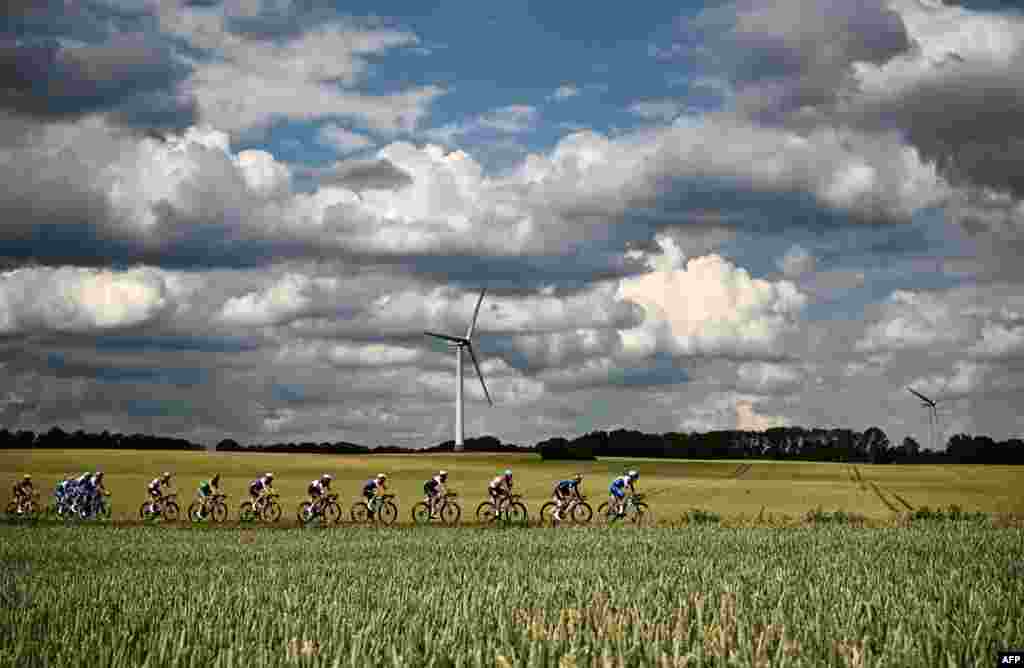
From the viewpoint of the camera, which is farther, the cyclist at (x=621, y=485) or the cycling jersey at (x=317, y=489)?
the cycling jersey at (x=317, y=489)

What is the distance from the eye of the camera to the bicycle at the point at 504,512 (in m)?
43.8

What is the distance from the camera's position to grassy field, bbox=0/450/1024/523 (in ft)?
193

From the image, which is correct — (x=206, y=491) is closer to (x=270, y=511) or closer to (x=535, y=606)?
(x=270, y=511)

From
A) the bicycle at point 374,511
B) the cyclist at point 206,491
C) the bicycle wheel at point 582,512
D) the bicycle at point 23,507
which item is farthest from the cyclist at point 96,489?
the bicycle wheel at point 582,512

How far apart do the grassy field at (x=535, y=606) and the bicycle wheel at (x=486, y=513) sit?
22.1 m

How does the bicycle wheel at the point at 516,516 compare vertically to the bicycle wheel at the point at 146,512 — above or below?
above

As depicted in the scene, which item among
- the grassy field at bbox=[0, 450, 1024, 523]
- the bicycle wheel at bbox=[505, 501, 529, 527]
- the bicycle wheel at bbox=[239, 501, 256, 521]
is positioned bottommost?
the grassy field at bbox=[0, 450, 1024, 523]

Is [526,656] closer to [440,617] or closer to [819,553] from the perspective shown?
[440,617]

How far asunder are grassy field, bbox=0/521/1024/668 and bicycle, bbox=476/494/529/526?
2023cm

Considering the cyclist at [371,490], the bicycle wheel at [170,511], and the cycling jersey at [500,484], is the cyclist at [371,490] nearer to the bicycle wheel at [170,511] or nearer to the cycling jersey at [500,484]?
the cycling jersey at [500,484]

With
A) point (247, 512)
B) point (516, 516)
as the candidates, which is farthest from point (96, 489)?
point (516, 516)

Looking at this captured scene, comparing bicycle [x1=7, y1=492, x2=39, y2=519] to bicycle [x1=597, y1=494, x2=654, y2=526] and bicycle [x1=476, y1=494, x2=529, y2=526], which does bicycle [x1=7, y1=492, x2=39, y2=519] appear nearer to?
bicycle [x1=476, y1=494, x2=529, y2=526]

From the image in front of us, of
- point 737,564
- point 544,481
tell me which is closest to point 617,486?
point 737,564

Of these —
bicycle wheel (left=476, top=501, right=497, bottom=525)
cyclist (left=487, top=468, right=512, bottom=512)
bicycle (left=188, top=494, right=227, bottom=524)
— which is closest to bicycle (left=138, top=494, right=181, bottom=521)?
bicycle (left=188, top=494, right=227, bottom=524)
